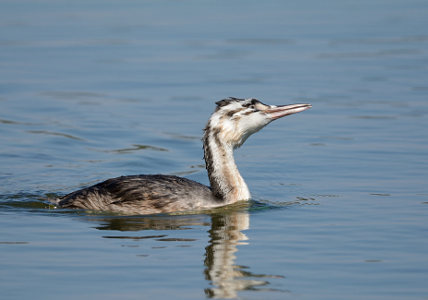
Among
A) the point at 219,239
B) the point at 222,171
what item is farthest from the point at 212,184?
the point at 219,239

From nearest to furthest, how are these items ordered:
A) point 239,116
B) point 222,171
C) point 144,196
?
point 144,196 < point 239,116 < point 222,171

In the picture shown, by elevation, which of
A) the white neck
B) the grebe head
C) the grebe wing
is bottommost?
the grebe wing

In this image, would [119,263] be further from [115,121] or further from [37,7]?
[37,7]

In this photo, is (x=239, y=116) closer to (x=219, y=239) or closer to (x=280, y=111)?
(x=280, y=111)

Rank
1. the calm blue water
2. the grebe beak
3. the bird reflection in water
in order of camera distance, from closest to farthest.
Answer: the bird reflection in water
the calm blue water
the grebe beak

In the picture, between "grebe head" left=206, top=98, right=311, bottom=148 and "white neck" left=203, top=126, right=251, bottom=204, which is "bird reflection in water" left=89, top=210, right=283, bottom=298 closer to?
"white neck" left=203, top=126, right=251, bottom=204

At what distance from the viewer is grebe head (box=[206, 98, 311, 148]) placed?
Answer: 1394 centimetres

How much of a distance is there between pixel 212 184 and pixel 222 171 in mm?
250

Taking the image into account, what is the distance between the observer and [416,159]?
664 inches

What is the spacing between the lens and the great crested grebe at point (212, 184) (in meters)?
13.7

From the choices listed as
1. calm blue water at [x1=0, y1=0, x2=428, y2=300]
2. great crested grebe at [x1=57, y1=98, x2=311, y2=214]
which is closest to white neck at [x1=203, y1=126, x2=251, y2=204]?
great crested grebe at [x1=57, y1=98, x2=311, y2=214]

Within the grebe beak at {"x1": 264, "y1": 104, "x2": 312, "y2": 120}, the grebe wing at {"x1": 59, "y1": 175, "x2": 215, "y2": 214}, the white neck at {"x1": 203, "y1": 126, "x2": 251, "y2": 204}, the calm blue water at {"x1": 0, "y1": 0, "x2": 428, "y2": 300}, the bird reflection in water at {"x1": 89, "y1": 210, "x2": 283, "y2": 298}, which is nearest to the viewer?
the bird reflection in water at {"x1": 89, "y1": 210, "x2": 283, "y2": 298}

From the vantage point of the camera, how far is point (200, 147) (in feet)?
61.6

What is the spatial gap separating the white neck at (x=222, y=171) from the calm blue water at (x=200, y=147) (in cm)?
28
